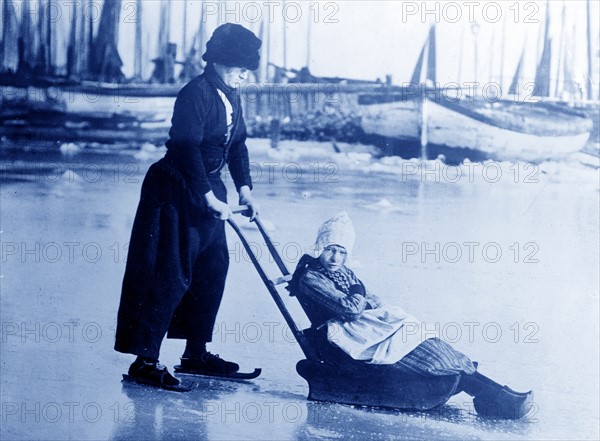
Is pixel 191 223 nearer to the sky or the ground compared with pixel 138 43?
nearer to the ground

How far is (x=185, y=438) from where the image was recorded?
3.43 metres

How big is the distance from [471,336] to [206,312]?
1145 mm

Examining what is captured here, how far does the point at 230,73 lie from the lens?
360 centimetres

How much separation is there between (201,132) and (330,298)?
0.88 m

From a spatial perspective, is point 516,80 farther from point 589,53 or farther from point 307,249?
point 307,249

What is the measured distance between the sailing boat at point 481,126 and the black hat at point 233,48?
559mm

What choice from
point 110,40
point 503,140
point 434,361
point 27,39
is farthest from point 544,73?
point 27,39

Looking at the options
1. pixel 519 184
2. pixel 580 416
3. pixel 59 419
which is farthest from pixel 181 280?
pixel 580 416

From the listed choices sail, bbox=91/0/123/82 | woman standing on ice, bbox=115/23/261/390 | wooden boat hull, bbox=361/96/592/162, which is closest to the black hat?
woman standing on ice, bbox=115/23/261/390

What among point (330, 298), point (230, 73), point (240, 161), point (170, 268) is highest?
point (230, 73)

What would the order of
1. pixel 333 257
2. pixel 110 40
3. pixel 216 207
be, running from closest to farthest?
pixel 216 207 < pixel 333 257 < pixel 110 40

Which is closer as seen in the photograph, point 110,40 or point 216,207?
point 216,207

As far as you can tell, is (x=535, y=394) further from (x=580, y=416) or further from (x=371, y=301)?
(x=371, y=301)

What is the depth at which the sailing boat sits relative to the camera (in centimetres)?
374
